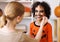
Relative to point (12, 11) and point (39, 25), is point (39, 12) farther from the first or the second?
point (12, 11)

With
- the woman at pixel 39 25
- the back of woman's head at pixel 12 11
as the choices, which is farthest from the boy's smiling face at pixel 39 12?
the back of woman's head at pixel 12 11

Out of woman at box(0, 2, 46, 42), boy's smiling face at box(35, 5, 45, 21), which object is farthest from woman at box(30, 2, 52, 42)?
woman at box(0, 2, 46, 42)

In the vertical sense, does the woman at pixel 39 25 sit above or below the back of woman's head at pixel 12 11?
below

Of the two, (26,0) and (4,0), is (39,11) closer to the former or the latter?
(26,0)

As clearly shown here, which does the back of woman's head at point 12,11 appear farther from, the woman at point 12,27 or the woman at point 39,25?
the woman at point 39,25

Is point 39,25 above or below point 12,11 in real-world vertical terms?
below

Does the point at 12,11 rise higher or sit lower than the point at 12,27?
higher

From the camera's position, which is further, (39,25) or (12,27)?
(39,25)

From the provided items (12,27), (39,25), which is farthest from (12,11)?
(39,25)

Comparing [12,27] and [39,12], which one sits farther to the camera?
[39,12]

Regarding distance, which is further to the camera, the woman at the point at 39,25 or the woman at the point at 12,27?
the woman at the point at 39,25

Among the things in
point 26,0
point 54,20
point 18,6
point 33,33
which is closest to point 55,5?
point 54,20

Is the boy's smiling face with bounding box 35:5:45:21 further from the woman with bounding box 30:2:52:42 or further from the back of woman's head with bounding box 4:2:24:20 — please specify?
the back of woman's head with bounding box 4:2:24:20

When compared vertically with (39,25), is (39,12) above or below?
above
